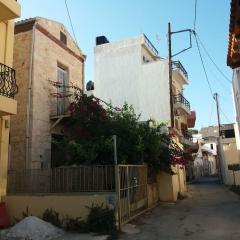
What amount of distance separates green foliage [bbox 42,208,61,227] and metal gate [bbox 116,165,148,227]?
1.86 meters

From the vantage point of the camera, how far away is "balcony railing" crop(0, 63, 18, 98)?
1123cm

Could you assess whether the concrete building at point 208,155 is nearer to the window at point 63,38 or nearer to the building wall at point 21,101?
the window at point 63,38

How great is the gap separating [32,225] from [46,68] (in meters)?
7.46

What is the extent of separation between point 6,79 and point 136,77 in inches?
809

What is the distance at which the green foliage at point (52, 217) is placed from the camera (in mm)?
10953

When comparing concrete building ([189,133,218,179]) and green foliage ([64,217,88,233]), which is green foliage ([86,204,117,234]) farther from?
concrete building ([189,133,218,179])

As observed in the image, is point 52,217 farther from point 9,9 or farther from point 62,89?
point 62,89

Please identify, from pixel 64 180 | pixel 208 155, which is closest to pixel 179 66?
pixel 64 180

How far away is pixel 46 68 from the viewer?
15438mm

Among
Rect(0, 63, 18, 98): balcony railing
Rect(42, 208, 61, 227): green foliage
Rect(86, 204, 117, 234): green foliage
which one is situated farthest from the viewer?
Rect(0, 63, 18, 98): balcony railing

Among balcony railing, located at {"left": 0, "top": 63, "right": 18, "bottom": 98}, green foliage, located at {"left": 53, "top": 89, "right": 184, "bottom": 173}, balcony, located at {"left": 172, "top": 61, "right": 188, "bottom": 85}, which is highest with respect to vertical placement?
balcony, located at {"left": 172, "top": 61, "right": 188, "bottom": 85}

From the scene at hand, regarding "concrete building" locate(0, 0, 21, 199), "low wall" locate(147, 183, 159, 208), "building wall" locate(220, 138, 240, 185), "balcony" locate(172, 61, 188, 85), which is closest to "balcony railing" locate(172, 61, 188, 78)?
"balcony" locate(172, 61, 188, 85)

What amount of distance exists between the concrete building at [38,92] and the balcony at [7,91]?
2665mm

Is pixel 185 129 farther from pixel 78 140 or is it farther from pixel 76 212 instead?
pixel 76 212
